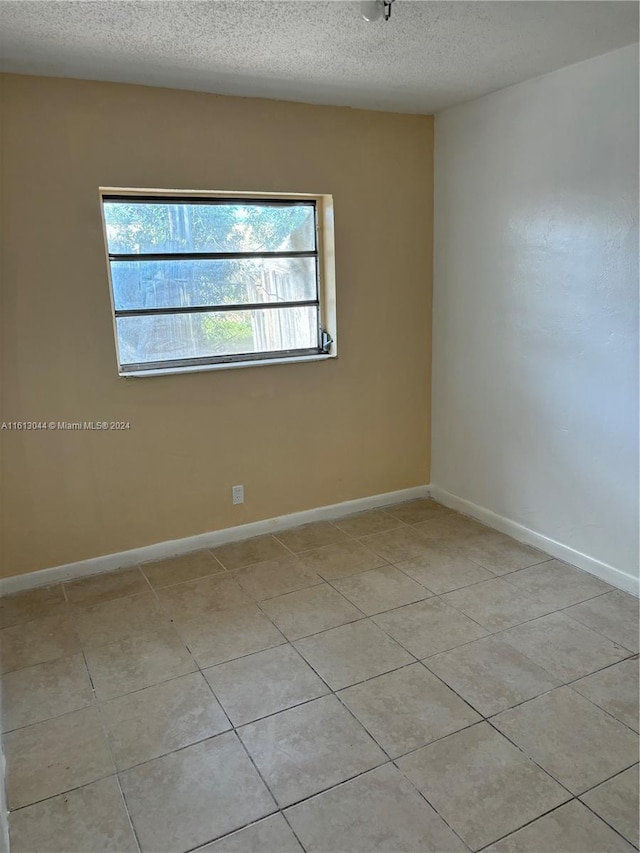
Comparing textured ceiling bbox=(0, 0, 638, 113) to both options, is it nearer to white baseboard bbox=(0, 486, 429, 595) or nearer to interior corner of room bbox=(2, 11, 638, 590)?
interior corner of room bbox=(2, 11, 638, 590)

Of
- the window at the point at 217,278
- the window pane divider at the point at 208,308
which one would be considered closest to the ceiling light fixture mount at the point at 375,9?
the window at the point at 217,278

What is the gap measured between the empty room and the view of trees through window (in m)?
0.02

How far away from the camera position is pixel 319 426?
11.8ft

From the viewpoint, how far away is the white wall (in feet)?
8.61

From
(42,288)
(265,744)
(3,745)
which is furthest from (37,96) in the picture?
(265,744)

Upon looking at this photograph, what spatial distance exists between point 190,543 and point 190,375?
3.07ft

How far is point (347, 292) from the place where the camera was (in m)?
3.52

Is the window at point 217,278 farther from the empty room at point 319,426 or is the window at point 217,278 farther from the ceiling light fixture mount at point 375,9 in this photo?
the ceiling light fixture mount at point 375,9

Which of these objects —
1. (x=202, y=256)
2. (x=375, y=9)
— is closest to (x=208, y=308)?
(x=202, y=256)

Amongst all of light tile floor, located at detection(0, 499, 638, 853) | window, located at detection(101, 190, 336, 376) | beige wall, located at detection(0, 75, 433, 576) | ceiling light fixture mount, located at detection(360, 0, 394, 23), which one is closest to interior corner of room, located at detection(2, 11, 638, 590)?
beige wall, located at detection(0, 75, 433, 576)

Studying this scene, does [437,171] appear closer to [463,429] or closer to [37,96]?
[463,429]

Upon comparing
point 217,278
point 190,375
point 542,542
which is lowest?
point 542,542

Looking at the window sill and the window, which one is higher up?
the window

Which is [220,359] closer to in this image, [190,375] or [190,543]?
[190,375]
